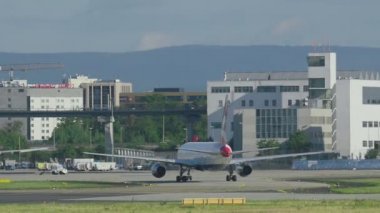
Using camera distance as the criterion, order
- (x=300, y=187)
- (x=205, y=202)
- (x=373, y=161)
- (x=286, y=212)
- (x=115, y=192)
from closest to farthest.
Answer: (x=286, y=212) < (x=205, y=202) < (x=115, y=192) < (x=300, y=187) < (x=373, y=161)

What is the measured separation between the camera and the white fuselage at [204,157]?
118m

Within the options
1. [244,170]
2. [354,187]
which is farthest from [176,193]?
[244,170]

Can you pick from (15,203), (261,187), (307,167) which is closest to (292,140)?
(307,167)

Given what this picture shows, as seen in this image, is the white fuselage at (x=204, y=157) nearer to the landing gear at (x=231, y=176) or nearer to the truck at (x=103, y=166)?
the landing gear at (x=231, y=176)

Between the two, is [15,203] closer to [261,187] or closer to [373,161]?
[261,187]

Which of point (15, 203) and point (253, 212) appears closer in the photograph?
point (253, 212)

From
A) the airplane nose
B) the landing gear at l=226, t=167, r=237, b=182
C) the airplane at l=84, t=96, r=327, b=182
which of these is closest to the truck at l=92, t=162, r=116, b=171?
the airplane at l=84, t=96, r=327, b=182

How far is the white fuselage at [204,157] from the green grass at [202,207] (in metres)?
41.7

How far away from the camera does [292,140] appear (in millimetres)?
197875

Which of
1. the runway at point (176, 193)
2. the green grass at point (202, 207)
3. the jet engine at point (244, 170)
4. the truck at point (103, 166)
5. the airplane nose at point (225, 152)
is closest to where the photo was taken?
the green grass at point (202, 207)

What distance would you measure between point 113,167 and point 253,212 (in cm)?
12605

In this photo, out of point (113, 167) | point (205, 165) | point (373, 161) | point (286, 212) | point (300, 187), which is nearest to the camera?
point (286, 212)

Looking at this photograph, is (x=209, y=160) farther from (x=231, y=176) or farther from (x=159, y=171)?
(x=159, y=171)

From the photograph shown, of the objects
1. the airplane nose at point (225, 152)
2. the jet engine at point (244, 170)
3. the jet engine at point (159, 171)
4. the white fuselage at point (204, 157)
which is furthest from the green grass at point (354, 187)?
the jet engine at point (159, 171)
